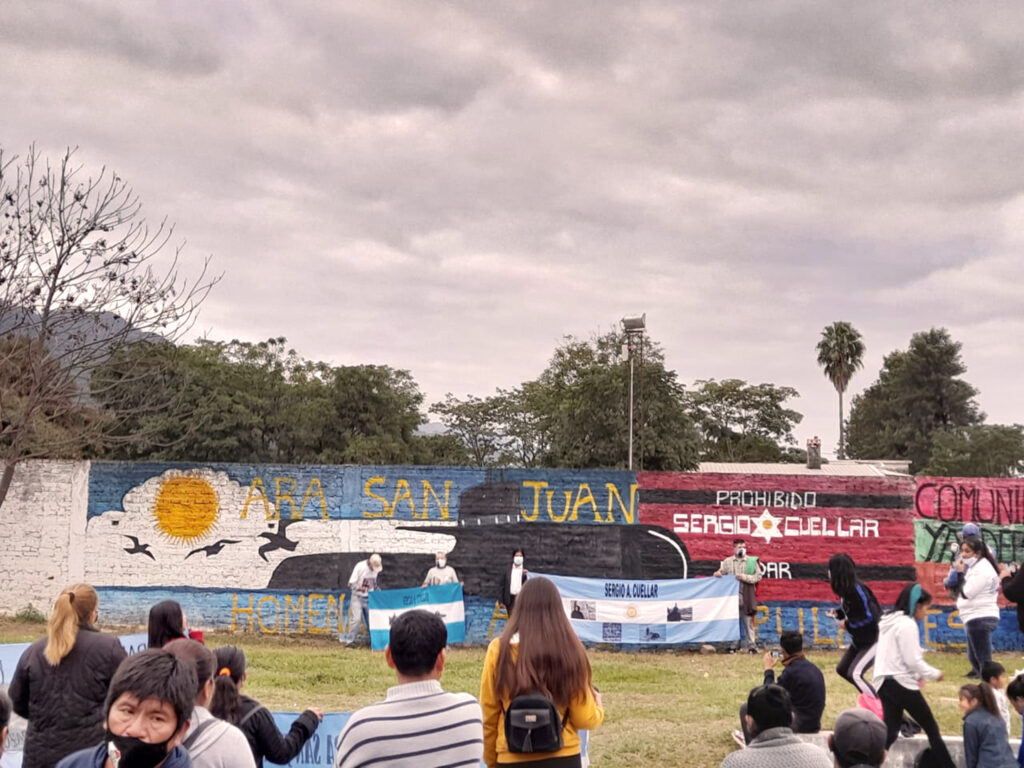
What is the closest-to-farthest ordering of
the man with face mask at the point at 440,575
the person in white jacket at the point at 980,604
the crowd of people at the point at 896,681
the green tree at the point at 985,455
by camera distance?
the crowd of people at the point at 896,681
the person in white jacket at the point at 980,604
the man with face mask at the point at 440,575
the green tree at the point at 985,455

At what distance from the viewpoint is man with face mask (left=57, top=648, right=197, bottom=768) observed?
299 centimetres

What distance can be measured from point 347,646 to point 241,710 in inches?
517

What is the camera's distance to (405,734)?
3.54m

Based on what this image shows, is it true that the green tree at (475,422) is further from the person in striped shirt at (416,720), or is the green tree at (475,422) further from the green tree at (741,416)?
the person in striped shirt at (416,720)

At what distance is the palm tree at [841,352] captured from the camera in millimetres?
83688

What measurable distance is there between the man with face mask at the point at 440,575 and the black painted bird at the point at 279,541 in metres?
2.75

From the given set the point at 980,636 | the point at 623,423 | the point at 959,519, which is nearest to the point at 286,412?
the point at 623,423

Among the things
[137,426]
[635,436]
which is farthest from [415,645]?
[137,426]

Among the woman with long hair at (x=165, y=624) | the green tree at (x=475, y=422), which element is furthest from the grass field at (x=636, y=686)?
the green tree at (x=475, y=422)

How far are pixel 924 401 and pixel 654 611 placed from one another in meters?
62.9

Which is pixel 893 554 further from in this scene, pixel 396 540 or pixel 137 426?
pixel 137 426

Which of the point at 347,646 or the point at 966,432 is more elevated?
the point at 966,432

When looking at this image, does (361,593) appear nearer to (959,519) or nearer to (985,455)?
(959,519)

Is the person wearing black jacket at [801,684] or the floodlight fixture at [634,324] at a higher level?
the floodlight fixture at [634,324]
